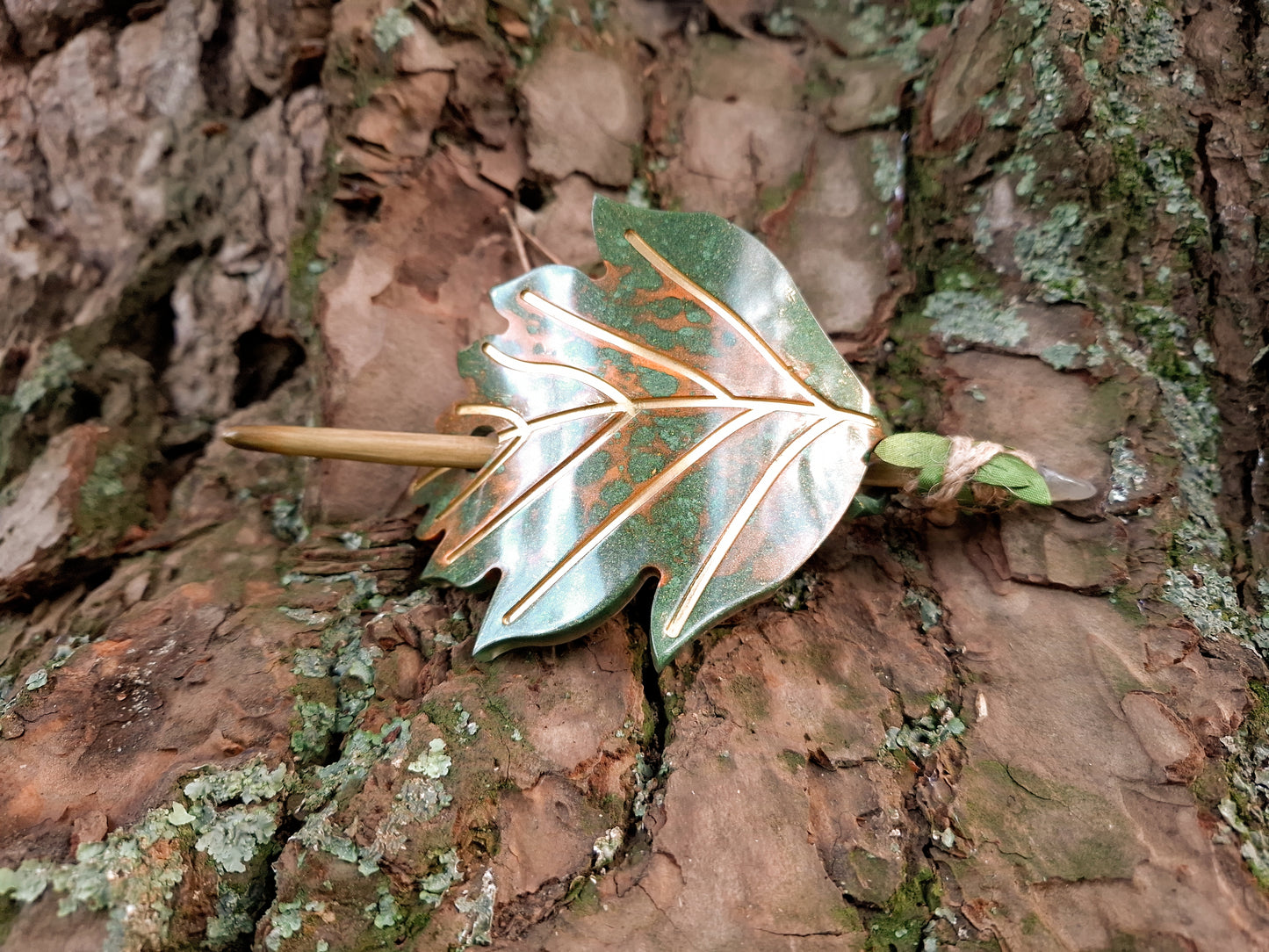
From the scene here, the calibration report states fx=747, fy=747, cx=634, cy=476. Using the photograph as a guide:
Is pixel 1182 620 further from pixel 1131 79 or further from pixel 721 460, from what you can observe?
pixel 1131 79

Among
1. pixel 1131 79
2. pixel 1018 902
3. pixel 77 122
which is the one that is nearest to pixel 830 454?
pixel 1018 902

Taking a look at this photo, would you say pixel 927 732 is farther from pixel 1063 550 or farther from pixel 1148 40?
pixel 1148 40

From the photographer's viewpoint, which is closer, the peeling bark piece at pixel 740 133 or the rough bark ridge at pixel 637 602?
the rough bark ridge at pixel 637 602

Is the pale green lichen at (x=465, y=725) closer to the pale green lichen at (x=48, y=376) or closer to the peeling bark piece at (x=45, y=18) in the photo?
the pale green lichen at (x=48, y=376)

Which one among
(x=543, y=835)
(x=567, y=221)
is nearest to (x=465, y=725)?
(x=543, y=835)

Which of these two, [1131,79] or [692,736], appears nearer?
[692,736]

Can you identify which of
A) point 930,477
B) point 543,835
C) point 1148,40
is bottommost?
point 543,835

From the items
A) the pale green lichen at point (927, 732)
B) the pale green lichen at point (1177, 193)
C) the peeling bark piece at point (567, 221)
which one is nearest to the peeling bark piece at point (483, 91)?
the peeling bark piece at point (567, 221)
